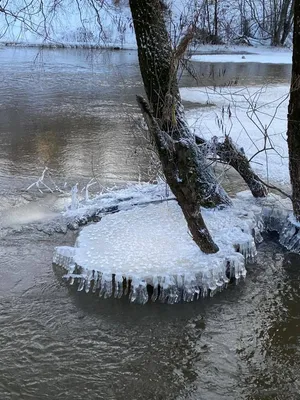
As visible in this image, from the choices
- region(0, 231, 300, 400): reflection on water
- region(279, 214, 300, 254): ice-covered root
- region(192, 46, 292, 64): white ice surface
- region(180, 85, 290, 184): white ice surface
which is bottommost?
region(0, 231, 300, 400): reflection on water

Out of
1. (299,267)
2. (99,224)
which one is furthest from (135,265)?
(299,267)

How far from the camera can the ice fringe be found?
4.51 m

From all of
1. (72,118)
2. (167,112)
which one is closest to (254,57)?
(72,118)

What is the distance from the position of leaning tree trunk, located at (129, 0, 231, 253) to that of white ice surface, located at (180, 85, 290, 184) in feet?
2.13

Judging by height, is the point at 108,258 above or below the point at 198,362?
above

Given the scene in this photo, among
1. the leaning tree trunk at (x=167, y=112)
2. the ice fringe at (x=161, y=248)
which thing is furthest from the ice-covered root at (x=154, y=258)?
the leaning tree trunk at (x=167, y=112)

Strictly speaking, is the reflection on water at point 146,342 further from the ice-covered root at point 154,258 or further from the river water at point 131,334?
the ice-covered root at point 154,258

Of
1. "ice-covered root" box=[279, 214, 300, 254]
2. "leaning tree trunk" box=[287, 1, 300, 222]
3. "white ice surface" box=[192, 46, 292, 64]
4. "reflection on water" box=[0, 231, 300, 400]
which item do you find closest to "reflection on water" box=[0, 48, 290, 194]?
"leaning tree trunk" box=[287, 1, 300, 222]

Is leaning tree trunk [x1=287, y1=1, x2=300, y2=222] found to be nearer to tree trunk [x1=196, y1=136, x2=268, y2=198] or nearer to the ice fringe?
the ice fringe

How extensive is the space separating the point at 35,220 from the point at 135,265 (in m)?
1.90

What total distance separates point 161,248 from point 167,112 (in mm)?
1373

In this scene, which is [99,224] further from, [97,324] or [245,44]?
[245,44]

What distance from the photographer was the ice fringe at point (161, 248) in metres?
4.51

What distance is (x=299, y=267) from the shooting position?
518 centimetres
